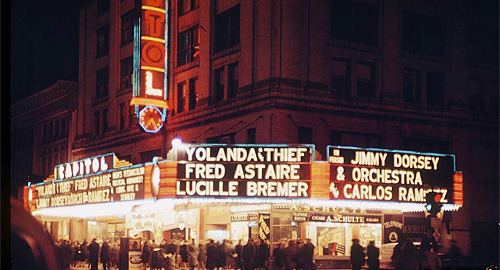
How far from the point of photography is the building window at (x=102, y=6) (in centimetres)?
5356

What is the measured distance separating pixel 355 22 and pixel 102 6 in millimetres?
24260

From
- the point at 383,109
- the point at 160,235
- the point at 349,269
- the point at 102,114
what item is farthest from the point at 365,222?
the point at 102,114

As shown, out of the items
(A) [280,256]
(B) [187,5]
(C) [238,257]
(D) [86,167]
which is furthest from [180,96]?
(A) [280,256]

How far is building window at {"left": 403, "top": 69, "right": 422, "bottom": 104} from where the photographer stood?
130 ft

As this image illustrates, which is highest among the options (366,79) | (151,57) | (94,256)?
(151,57)

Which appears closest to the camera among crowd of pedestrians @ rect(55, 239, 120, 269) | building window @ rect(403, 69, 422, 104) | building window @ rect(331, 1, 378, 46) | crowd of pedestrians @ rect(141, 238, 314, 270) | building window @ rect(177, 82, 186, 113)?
crowd of pedestrians @ rect(141, 238, 314, 270)

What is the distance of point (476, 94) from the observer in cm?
4231

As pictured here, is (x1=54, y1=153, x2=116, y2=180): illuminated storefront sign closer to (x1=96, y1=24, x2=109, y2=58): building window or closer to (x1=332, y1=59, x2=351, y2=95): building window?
(x1=96, y1=24, x2=109, y2=58): building window

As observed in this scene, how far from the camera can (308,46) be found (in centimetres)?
3547

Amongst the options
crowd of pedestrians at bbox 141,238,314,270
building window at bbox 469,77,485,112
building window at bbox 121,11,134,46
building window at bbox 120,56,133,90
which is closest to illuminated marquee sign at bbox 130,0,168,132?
building window at bbox 120,56,133,90

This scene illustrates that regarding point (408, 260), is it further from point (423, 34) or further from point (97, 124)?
point (97, 124)

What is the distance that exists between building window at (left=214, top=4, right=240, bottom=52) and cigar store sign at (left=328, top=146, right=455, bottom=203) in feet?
33.4

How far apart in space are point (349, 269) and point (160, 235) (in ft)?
38.3

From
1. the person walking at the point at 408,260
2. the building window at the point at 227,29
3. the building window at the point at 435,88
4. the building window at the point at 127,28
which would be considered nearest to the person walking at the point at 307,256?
the person walking at the point at 408,260
